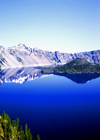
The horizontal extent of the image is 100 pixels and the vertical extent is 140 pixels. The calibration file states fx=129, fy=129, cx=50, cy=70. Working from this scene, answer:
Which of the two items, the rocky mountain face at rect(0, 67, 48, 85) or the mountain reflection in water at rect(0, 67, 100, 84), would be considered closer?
the mountain reflection in water at rect(0, 67, 100, 84)

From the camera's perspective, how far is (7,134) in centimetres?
2061

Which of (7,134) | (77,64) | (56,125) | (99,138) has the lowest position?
(99,138)

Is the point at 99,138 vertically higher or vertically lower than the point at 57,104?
lower

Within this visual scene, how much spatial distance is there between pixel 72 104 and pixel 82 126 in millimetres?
14072

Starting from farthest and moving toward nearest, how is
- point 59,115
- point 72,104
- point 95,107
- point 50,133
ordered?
1. point 72,104
2. point 95,107
3. point 59,115
4. point 50,133

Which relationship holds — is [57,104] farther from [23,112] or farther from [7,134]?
[7,134]

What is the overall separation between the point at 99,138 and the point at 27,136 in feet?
40.3

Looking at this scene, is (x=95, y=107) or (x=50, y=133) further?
(x=95, y=107)

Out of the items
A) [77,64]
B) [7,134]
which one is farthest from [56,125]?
[77,64]

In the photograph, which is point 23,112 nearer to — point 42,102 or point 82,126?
point 42,102

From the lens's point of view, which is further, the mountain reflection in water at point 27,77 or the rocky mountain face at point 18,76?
the rocky mountain face at point 18,76

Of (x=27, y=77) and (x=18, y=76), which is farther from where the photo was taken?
(x=18, y=76)

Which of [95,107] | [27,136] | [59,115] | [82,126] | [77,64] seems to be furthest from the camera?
[77,64]

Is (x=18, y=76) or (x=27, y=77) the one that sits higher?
(x=18, y=76)
